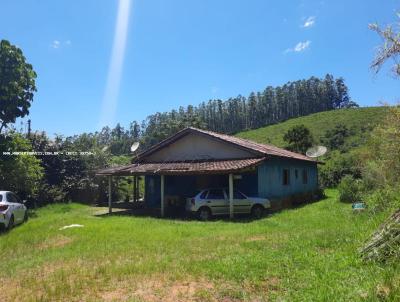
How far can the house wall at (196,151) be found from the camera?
22109mm

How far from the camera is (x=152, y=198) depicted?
1014 inches

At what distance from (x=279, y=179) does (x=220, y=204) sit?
594 centimetres

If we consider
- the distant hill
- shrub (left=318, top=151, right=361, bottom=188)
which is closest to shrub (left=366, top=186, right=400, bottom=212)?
shrub (left=318, top=151, right=361, bottom=188)

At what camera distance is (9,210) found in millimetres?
16281

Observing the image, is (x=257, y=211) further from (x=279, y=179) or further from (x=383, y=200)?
(x=383, y=200)

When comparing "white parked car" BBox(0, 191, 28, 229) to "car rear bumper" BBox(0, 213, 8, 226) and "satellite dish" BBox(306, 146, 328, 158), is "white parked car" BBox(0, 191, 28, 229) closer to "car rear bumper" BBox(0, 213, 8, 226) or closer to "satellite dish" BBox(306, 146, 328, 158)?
"car rear bumper" BBox(0, 213, 8, 226)

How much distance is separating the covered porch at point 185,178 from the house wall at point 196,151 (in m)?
0.78

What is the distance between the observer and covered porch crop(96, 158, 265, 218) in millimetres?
19078

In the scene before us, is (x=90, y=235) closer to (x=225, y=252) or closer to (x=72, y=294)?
(x=225, y=252)

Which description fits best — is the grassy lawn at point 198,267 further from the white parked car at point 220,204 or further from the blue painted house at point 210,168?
the blue painted house at point 210,168

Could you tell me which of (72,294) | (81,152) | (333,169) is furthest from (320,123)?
(72,294)

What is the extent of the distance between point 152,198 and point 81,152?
933cm

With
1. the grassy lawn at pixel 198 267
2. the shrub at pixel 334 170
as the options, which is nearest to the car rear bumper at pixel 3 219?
the grassy lawn at pixel 198 267

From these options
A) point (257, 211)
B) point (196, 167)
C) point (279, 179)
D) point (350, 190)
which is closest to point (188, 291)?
point (257, 211)
